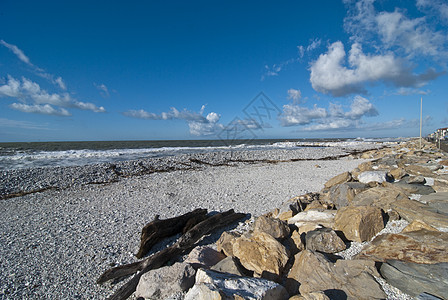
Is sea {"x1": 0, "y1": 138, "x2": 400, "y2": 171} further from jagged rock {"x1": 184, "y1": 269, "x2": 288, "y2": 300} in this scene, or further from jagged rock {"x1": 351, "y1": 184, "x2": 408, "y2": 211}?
jagged rock {"x1": 351, "y1": 184, "x2": 408, "y2": 211}

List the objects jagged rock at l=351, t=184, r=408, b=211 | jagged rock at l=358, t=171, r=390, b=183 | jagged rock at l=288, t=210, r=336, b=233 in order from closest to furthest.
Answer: jagged rock at l=288, t=210, r=336, b=233 → jagged rock at l=351, t=184, r=408, b=211 → jagged rock at l=358, t=171, r=390, b=183

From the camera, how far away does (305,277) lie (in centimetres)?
259

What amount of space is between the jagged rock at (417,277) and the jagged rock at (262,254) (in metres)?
1.21

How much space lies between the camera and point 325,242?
3289 mm

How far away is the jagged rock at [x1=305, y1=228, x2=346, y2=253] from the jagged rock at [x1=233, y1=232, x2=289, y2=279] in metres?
0.53

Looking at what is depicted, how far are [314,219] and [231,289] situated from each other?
282 centimetres

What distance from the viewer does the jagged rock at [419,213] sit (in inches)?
128

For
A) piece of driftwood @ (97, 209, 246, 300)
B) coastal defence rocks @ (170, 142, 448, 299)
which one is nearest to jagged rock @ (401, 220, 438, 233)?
coastal defence rocks @ (170, 142, 448, 299)

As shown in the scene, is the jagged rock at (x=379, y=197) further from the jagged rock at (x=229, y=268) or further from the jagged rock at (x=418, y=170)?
the jagged rock at (x=418, y=170)

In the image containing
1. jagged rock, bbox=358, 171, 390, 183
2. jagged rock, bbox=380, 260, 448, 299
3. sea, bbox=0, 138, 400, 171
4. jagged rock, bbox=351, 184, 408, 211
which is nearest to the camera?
jagged rock, bbox=380, 260, 448, 299

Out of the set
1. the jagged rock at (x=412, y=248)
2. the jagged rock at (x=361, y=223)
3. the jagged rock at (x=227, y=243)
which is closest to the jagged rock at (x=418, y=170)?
the jagged rock at (x=361, y=223)

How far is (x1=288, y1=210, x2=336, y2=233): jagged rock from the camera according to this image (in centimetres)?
404

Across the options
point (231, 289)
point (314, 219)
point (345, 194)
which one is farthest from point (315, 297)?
point (345, 194)

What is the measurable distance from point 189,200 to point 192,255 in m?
4.57
